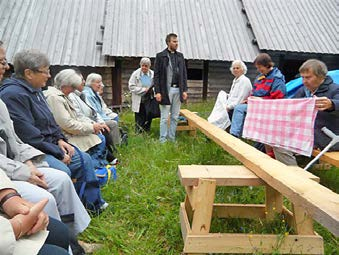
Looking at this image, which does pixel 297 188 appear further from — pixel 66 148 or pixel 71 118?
pixel 71 118

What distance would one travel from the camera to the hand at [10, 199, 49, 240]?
4.12 ft

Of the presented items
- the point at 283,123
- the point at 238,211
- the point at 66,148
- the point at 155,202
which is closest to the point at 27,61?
the point at 66,148

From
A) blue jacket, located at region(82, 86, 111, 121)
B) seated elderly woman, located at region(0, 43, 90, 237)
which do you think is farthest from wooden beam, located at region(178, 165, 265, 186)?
blue jacket, located at region(82, 86, 111, 121)

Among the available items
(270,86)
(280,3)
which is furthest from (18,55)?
(280,3)

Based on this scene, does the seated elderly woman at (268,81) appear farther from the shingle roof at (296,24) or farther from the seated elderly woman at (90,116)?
the shingle roof at (296,24)

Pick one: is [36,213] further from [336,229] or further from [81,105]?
[81,105]

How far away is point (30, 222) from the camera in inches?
51.7

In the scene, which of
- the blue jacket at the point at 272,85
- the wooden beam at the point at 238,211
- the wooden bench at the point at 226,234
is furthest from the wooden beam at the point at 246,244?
the blue jacket at the point at 272,85

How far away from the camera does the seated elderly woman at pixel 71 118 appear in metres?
3.12

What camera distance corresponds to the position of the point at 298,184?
174 cm

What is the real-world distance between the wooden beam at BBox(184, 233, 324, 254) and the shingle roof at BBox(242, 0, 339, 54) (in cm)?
847

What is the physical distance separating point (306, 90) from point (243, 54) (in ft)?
21.2

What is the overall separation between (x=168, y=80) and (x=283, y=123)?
7.07 feet

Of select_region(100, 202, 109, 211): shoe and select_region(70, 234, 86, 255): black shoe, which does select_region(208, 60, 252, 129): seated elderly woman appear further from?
select_region(70, 234, 86, 255): black shoe
